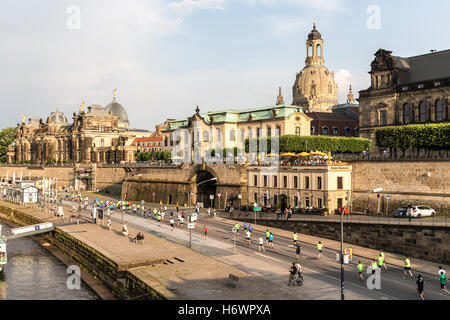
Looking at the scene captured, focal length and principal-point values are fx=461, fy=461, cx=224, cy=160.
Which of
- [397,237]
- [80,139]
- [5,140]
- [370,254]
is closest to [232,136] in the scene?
[397,237]

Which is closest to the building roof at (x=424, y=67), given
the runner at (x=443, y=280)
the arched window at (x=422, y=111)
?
the arched window at (x=422, y=111)

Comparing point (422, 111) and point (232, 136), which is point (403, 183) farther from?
point (232, 136)

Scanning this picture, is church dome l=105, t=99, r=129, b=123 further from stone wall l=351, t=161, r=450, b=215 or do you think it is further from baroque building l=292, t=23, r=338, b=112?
stone wall l=351, t=161, r=450, b=215

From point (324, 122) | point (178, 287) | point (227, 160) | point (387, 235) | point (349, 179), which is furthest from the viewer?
point (324, 122)

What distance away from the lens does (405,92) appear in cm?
6519

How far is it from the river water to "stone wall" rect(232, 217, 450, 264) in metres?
23.4

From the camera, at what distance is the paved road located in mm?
28906

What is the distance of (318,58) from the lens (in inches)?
5261

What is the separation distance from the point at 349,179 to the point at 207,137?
3882 cm

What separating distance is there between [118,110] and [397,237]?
510ft

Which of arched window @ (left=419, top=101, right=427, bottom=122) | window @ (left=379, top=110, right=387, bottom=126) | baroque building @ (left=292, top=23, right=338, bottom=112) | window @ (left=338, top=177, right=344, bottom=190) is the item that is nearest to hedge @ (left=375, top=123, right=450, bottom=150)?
window @ (left=338, top=177, right=344, bottom=190)
